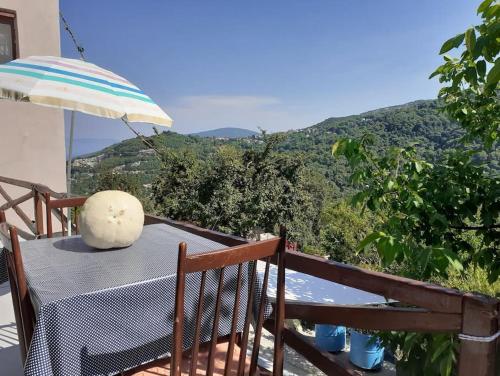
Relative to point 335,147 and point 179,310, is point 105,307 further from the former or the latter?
point 335,147

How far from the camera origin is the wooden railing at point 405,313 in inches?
36.9

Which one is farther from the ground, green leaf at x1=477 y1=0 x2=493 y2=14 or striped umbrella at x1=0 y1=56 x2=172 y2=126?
green leaf at x1=477 y1=0 x2=493 y2=14

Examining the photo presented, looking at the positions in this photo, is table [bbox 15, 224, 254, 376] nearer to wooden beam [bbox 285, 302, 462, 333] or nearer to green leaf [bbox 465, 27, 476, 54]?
A: wooden beam [bbox 285, 302, 462, 333]

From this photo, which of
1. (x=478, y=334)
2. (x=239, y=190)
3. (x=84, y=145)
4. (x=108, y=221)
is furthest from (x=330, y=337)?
(x=239, y=190)

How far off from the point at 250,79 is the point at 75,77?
2882cm

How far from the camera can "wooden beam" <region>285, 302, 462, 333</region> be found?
40.4 inches

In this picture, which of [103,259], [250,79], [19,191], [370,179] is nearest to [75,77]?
[103,259]

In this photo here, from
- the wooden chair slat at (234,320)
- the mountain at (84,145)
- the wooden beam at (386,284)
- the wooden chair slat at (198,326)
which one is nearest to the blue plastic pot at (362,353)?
the wooden beam at (386,284)

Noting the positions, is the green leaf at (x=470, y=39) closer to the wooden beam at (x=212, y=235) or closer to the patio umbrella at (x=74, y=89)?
the wooden beam at (x=212, y=235)

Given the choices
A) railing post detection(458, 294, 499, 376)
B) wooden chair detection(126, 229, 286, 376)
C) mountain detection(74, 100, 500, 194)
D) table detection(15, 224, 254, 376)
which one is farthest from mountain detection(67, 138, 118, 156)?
railing post detection(458, 294, 499, 376)

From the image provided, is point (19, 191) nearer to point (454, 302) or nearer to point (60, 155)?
point (60, 155)

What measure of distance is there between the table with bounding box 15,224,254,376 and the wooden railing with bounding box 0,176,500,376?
29 cm

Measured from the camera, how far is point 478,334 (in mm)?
941

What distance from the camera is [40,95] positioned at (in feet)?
6.41
